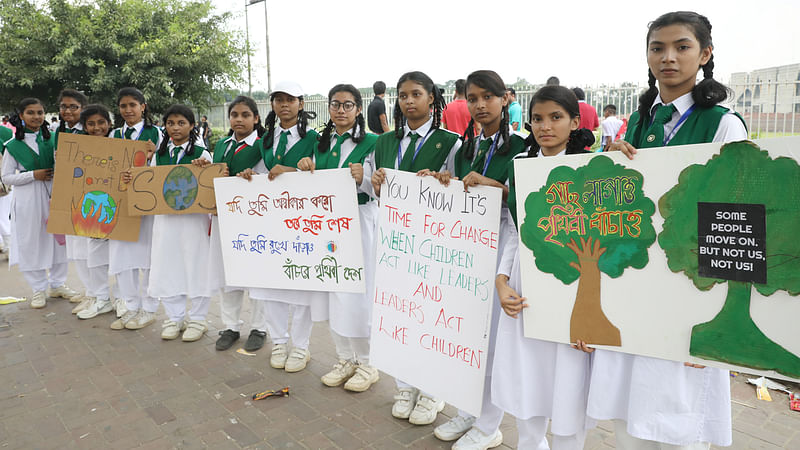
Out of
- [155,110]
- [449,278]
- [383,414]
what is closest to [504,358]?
[449,278]

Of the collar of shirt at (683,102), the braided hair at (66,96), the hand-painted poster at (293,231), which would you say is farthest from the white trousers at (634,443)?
the braided hair at (66,96)

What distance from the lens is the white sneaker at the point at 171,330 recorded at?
4871 millimetres

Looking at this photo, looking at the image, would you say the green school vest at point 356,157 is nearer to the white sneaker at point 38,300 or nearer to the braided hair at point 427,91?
the braided hair at point 427,91

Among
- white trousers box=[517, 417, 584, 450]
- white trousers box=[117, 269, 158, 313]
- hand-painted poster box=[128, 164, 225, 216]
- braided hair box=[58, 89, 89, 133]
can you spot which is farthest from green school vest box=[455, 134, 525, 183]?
braided hair box=[58, 89, 89, 133]

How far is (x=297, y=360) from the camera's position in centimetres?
418

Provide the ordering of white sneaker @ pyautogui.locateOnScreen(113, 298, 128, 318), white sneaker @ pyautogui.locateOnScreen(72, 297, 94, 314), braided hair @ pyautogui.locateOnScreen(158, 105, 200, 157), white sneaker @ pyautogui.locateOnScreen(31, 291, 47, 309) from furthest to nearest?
1. white sneaker @ pyautogui.locateOnScreen(31, 291, 47, 309)
2. white sneaker @ pyautogui.locateOnScreen(72, 297, 94, 314)
3. white sneaker @ pyautogui.locateOnScreen(113, 298, 128, 318)
4. braided hair @ pyautogui.locateOnScreen(158, 105, 200, 157)

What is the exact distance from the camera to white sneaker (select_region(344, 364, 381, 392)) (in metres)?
3.76

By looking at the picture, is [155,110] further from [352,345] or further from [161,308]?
[352,345]

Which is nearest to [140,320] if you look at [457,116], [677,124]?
[457,116]

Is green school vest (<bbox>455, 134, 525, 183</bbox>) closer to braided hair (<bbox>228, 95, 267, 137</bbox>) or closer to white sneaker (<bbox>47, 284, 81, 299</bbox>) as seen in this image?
braided hair (<bbox>228, 95, 267, 137</bbox>)

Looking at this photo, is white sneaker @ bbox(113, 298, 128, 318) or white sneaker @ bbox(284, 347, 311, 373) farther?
white sneaker @ bbox(113, 298, 128, 318)

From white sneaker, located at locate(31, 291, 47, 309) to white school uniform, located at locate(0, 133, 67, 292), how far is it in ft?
0.19

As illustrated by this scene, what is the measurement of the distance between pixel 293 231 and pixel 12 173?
3.77 metres


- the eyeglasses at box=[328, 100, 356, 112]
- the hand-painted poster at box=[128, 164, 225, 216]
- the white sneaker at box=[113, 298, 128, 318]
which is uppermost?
the eyeglasses at box=[328, 100, 356, 112]
